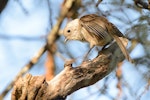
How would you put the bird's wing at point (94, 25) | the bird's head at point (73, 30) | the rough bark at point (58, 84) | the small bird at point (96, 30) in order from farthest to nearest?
the bird's head at point (73, 30) < the bird's wing at point (94, 25) < the small bird at point (96, 30) < the rough bark at point (58, 84)

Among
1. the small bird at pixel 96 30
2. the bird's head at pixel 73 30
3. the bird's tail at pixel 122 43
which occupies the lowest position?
the bird's tail at pixel 122 43

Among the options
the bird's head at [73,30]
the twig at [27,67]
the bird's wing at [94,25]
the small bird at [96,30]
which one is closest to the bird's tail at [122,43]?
the small bird at [96,30]

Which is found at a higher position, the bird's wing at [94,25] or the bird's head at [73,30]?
the bird's head at [73,30]

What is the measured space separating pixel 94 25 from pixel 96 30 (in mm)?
47

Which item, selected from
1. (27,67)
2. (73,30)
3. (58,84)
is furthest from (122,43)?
(27,67)

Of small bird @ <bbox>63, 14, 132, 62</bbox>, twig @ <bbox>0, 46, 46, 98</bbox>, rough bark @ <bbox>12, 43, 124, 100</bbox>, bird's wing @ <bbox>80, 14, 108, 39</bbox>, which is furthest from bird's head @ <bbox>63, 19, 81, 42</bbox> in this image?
rough bark @ <bbox>12, 43, 124, 100</bbox>

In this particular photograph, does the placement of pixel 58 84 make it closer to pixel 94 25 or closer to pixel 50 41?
pixel 94 25

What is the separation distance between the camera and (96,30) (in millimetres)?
3656

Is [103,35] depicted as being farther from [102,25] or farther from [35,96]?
[35,96]

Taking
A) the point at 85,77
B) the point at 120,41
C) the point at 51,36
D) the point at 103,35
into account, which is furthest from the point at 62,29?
the point at 85,77

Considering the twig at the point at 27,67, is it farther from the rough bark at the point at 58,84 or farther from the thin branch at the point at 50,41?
the rough bark at the point at 58,84

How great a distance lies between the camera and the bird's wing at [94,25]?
3.54 metres

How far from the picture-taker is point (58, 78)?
294 cm

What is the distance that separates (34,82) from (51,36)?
1202 mm
